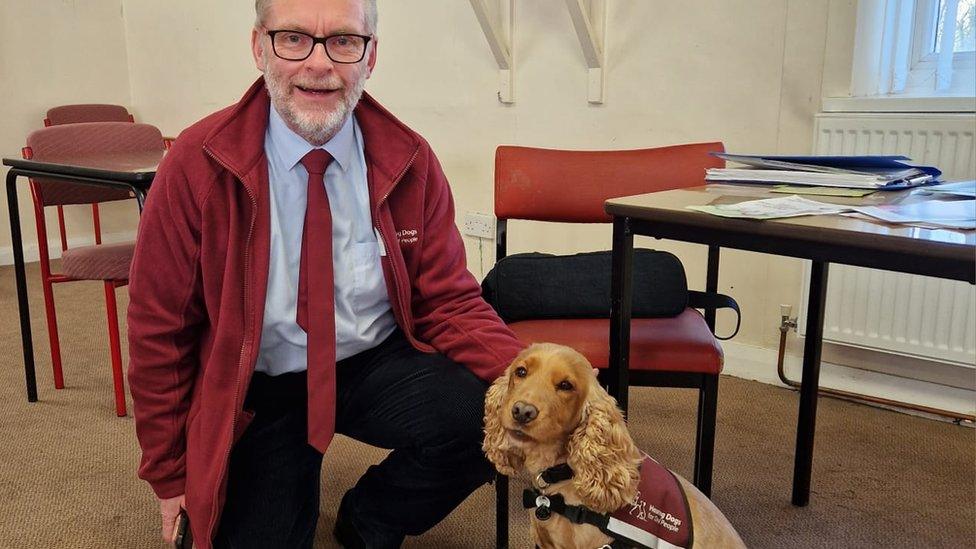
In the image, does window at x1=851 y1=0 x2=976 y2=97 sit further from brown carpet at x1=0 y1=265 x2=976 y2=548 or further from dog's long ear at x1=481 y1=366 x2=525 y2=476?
dog's long ear at x1=481 y1=366 x2=525 y2=476

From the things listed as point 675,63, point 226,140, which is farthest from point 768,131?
point 226,140

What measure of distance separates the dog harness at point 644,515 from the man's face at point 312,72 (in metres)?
0.72

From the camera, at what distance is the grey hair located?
144 cm

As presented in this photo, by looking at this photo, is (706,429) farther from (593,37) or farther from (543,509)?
(593,37)

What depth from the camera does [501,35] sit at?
3178 millimetres

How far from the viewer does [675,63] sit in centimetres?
272

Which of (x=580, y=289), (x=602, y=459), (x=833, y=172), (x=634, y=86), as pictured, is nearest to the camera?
(x=602, y=459)

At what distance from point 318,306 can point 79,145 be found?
180cm

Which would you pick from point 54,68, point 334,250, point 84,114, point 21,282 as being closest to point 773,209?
point 334,250

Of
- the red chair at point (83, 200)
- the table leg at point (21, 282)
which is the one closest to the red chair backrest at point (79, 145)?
the red chair at point (83, 200)

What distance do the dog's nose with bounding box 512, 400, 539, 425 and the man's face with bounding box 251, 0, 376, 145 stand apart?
609mm

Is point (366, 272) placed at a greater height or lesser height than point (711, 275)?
greater

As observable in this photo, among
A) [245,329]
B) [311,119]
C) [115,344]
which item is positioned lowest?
[115,344]

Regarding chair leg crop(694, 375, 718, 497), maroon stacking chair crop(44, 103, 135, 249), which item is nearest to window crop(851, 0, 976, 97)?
chair leg crop(694, 375, 718, 497)
